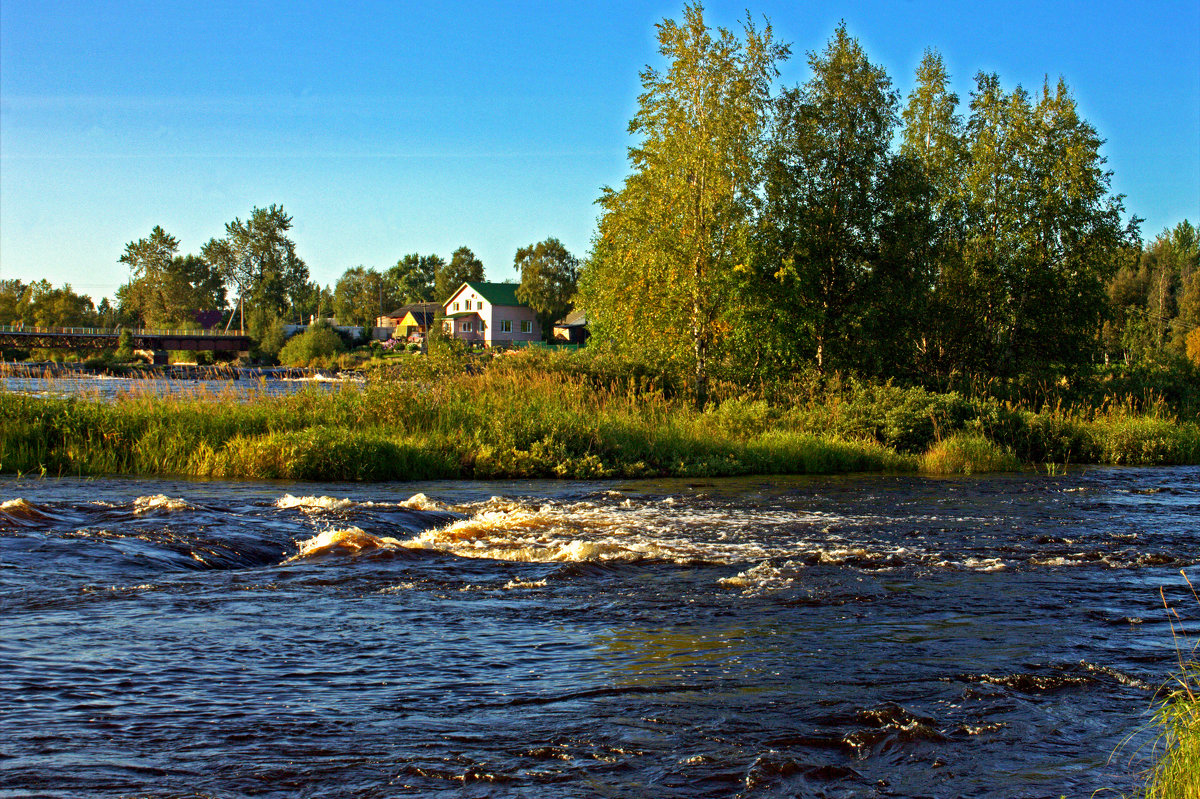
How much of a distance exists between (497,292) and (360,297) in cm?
3874

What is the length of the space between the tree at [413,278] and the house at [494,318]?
3708 cm

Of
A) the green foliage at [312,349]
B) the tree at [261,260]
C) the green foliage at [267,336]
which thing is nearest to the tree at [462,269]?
the tree at [261,260]

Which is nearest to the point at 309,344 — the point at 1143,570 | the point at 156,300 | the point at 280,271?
the point at 280,271

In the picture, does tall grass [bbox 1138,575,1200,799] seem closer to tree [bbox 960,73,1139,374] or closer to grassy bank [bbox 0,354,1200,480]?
grassy bank [bbox 0,354,1200,480]

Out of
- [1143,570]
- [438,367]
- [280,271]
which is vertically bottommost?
[1143,570]

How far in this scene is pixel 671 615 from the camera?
23.8ft

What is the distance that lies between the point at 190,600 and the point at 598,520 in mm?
5328

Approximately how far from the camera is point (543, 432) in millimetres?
17516

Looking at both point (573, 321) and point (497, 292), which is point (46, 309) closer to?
point (497, 292)

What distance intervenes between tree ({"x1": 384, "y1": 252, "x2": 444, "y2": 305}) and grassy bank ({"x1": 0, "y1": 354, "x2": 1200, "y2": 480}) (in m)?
113

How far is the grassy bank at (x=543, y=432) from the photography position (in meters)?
15.6

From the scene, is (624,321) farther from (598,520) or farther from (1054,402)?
(598,520)

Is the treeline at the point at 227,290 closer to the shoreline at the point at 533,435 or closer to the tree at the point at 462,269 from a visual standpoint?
the tree at the point at 462,269

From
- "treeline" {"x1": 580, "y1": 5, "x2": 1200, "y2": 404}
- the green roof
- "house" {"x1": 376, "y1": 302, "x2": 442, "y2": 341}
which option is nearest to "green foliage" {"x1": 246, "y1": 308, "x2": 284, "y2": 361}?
"house" {"x1": 376, "y1": 302, "x2": 442, "y2": 341}
